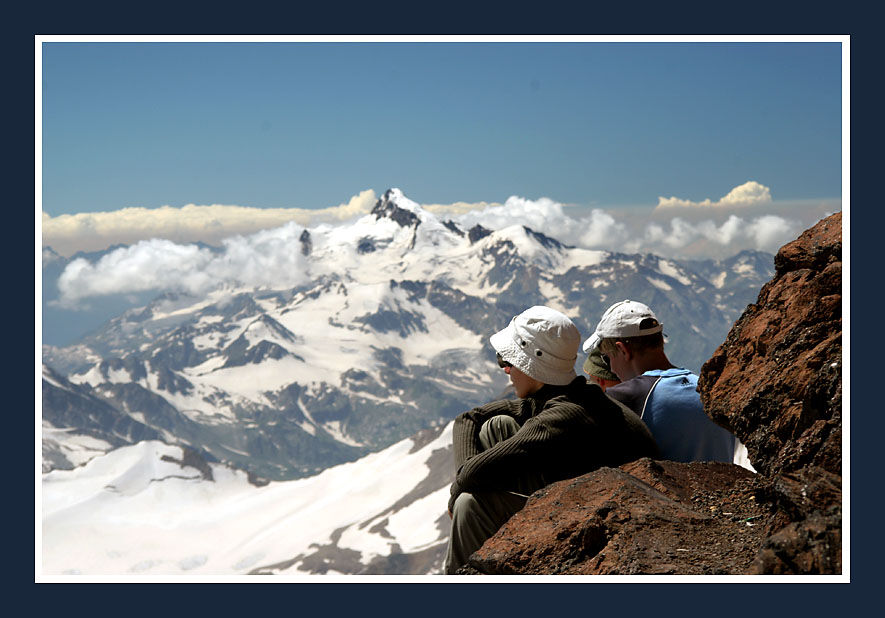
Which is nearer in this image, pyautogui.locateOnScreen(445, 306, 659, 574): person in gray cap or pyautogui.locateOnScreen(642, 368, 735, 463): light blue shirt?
pyautogui.locateOnScreen(445, 306, 659, 574): person in gray cap

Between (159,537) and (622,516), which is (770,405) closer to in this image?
(622,516)

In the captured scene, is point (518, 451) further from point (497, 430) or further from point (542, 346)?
point (542, 346)

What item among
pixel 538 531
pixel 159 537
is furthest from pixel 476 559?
pixel 159 537

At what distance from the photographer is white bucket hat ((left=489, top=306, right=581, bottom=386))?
26.0 feet

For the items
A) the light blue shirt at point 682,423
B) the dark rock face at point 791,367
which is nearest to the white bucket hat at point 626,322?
the light blue shirt at point 682,423

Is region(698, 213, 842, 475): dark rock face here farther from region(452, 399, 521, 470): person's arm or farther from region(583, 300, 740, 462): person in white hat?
region(452, 399, 521, 470): person's arm

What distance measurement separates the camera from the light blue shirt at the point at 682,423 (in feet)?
29.5

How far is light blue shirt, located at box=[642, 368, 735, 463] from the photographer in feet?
29.5

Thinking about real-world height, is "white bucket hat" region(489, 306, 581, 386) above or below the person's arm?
above

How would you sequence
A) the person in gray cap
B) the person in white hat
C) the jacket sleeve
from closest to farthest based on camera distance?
the jacket sleeve
the person in gray cap
the person in white hat

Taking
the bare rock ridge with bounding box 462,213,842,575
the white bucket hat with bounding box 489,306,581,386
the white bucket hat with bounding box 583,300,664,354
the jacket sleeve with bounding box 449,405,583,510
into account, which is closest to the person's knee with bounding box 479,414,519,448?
the jacket sleeve with bounding box 449,405,583,510

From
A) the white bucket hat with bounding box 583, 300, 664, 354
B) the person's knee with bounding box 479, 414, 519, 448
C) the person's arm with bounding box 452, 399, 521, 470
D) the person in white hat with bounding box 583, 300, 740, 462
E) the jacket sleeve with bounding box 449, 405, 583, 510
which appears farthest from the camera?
the white bucket hat with bounding box 583, 300, 664, 354

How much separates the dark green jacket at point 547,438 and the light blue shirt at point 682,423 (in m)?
0.61

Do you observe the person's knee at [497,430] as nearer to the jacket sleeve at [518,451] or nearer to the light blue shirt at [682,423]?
the jacket sleeve at [518,451]
